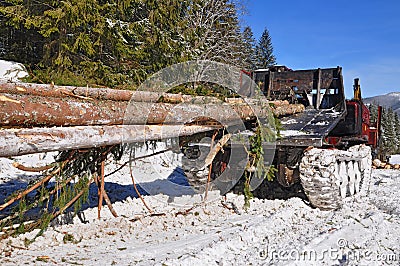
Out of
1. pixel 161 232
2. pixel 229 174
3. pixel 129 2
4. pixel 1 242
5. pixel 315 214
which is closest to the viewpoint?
pixel 1 242

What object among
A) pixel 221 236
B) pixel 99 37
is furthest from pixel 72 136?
pixel 99 37

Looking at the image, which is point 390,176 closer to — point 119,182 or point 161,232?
point 119,182

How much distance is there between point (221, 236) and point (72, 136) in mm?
2000

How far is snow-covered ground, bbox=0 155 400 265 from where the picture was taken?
3.71m

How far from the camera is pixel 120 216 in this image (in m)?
5.39

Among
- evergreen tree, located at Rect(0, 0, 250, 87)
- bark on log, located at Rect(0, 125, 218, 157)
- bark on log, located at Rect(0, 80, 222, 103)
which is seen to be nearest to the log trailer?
bark on log, located at Rect(0, 80, 222, 103)

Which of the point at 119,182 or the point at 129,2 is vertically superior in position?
the point at 129,2

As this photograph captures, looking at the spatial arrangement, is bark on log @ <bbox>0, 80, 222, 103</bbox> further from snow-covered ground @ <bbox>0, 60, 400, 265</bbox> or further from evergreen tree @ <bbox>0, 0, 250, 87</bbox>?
evergreen tree @ <bbox>0, 0, 250, 87</bbox>

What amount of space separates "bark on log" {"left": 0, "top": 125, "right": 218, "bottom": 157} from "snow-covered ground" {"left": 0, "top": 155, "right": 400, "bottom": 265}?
1041 millimetres

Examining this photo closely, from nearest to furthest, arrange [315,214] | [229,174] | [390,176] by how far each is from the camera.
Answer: [315,214] < [229,174] < [390,176]

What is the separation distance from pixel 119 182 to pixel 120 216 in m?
2.65

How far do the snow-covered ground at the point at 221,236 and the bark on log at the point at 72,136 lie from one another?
1041 mm

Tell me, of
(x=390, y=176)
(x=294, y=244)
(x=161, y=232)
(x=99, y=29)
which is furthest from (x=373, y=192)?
(x=99, y=29)

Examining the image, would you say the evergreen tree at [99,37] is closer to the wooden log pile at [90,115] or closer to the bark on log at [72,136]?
the wooden log pile at [90,115]
